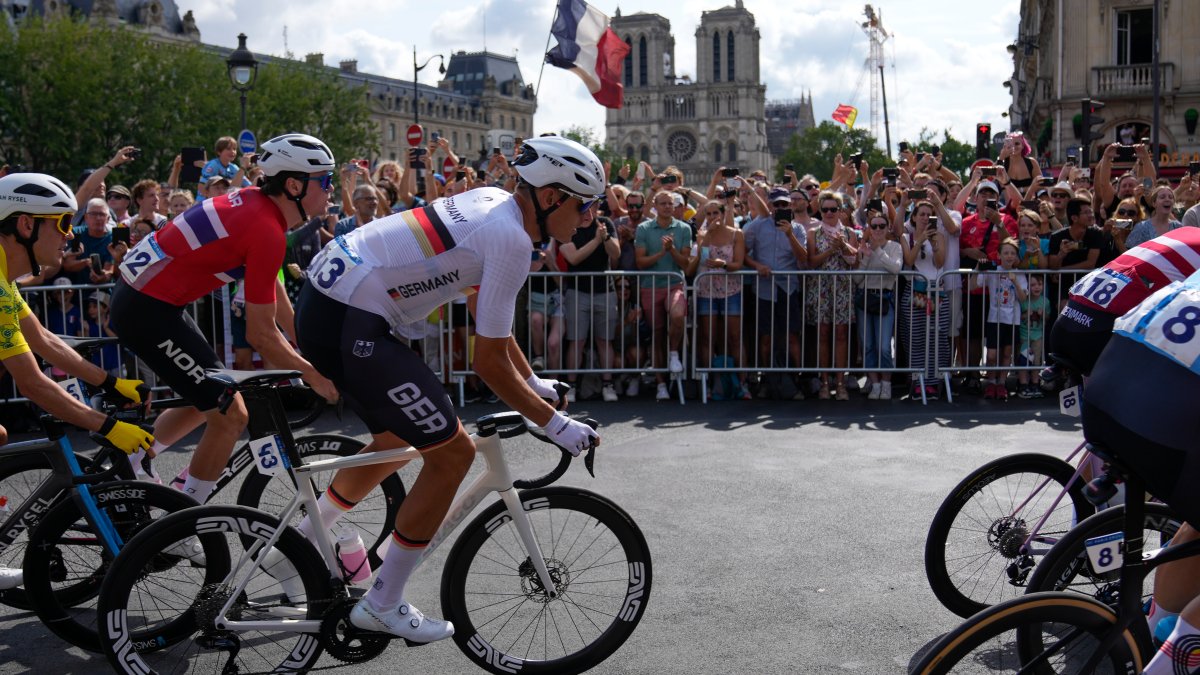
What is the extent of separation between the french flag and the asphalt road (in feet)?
17.1

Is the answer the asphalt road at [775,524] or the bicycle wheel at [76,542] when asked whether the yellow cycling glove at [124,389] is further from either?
the asphalt road at [775,524]

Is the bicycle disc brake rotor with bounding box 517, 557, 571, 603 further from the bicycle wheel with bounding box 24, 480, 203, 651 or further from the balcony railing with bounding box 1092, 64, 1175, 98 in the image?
the balcony railing with bounding box 1092, 64, 1175, 98

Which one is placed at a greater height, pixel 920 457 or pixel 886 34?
pixel 886 34

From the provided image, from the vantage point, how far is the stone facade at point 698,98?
178 m

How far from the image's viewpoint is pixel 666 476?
8.41 meters

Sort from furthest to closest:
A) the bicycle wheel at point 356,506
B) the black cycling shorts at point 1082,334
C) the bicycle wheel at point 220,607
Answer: the bicycle wheel at point 356,506
the black cycling shorts at point 1082,334
the bicycle wheel at point 220,607

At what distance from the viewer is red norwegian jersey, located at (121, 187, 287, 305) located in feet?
17.7

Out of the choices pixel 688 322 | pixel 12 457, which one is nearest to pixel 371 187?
pixel 688 322

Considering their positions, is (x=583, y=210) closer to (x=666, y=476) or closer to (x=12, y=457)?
(x=12, y=457)

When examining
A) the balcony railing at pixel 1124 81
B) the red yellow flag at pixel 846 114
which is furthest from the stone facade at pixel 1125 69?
the red yellow flag at pixel 846 114

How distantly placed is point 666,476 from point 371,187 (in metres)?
5.01

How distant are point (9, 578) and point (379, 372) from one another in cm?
215

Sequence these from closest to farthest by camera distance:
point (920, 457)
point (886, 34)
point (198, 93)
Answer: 1. point (920, 457)
2. point (198, 93)
3. point (886, 34)

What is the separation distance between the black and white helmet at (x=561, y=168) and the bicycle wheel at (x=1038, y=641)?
209cm
